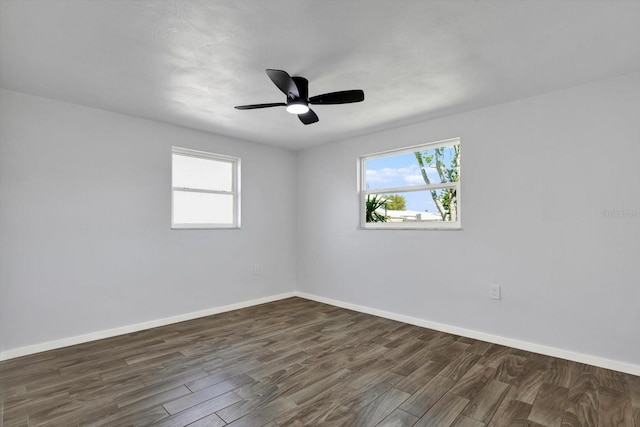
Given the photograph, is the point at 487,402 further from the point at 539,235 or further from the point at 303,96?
the point at 303,96

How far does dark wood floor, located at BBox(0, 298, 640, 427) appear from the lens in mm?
1932

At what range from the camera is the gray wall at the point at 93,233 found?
286cm

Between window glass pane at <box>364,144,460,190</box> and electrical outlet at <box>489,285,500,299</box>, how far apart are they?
3.90 feet

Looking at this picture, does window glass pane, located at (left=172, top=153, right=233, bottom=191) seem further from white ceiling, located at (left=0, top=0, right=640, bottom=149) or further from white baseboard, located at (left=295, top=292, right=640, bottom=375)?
white baseboard, located at (left=295, top=292, right=640, bottom=375)

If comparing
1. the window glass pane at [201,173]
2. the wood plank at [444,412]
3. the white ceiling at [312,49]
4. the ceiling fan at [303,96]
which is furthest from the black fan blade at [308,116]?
the wood plank at [444,412]

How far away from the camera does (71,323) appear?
3105 mm

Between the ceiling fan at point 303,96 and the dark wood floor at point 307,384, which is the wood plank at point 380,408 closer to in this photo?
the dark wood floor at point 307,384

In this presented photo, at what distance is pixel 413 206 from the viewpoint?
12.8 ft

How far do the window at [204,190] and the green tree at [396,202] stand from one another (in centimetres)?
209

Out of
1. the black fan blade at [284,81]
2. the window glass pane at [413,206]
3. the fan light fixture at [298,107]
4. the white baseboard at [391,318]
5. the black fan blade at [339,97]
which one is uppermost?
the black fan blade at [284,81]

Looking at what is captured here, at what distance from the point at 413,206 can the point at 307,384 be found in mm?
2410

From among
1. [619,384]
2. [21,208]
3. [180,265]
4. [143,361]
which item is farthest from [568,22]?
[21,208]

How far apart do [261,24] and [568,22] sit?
5.99 ft

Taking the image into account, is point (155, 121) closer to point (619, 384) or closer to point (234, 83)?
point (234, 83)
